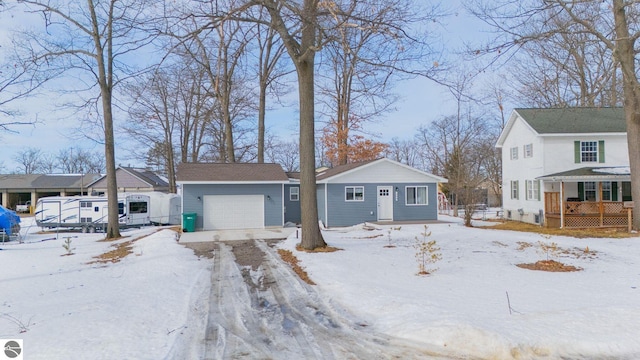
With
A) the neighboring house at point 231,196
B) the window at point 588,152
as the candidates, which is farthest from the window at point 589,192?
the neighboring house at point 231,196

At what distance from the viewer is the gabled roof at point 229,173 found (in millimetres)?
20969

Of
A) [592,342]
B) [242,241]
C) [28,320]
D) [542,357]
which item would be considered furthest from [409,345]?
[242,241]

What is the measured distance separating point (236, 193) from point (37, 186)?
36661mm

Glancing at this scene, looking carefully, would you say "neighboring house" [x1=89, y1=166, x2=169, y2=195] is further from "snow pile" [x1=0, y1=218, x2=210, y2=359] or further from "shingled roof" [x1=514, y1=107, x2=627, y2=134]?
"shingled roof" [x1=514, y1=107, x2=627, y2=134]

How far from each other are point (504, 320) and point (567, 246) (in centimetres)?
952

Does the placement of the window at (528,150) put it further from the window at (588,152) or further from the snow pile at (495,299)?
the snow pile at (495,299)

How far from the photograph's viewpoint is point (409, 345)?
478 cm

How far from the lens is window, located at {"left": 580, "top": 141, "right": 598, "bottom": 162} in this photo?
21938mm

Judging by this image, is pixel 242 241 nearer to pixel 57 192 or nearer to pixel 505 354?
pixel 505 354

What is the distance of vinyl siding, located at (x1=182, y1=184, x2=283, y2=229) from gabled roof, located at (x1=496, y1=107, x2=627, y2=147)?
14.9 metres

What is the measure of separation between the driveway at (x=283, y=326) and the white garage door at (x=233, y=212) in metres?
12.2

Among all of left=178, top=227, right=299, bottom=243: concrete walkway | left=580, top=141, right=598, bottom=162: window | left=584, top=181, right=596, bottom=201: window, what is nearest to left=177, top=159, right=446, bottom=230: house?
left=178, top=227, right=299, bottom=243: concrete walkway

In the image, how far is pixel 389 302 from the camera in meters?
6.31

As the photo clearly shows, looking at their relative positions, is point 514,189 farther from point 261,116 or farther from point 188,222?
point 188,222
